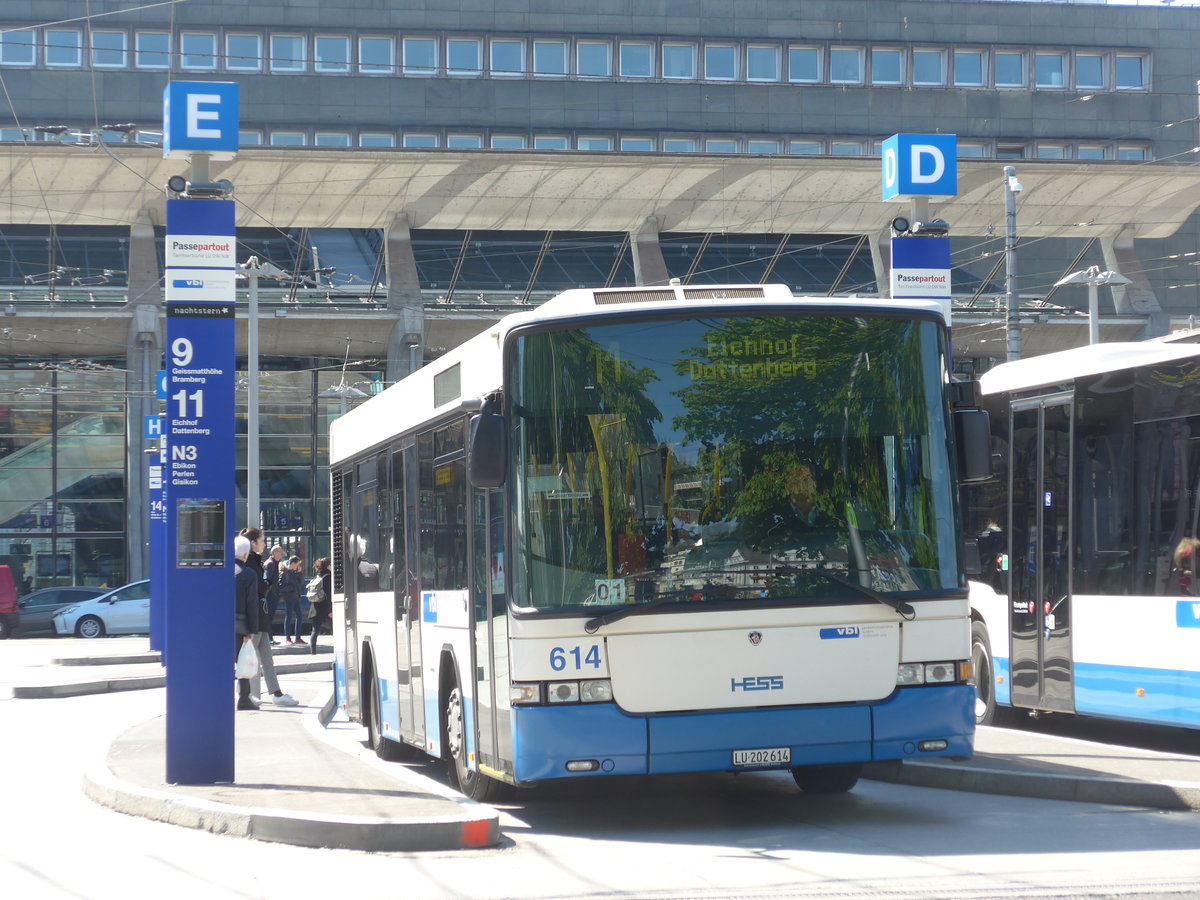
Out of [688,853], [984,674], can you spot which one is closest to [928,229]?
[984,674]

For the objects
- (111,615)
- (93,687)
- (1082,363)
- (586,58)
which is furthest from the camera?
(586,58)

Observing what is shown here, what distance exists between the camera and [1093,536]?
503 inches

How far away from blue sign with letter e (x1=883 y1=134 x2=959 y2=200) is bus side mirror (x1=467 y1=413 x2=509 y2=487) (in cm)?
626

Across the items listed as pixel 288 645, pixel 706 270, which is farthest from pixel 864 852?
pixel 706 270

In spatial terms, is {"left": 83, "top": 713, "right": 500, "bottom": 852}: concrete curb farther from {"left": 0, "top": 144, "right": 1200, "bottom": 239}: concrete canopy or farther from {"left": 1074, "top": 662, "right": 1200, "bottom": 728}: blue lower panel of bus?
{"left": 0, "top": 144, "right": 1200, "bottom": 239}: concrete canopy

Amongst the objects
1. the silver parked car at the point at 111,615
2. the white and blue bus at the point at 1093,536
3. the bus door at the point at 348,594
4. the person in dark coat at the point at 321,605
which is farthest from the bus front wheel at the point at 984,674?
the silver parked car at the point at 111,615

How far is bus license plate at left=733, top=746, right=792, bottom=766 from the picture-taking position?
8.76 metres

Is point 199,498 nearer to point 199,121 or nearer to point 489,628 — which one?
point 489,628

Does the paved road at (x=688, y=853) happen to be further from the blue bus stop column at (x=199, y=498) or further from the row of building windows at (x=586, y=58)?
the row of building windows at (x=586, y=58)

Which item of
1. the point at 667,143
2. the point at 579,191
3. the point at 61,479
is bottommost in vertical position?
the point at 61,479

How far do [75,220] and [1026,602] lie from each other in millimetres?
27732

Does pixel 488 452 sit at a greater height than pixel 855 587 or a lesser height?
greater

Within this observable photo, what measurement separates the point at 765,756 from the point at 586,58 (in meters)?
41.8

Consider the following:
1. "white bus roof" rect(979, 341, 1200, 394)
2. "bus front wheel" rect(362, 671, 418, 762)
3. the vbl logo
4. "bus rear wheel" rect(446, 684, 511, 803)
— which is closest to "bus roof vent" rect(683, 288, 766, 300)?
the vbl logo
